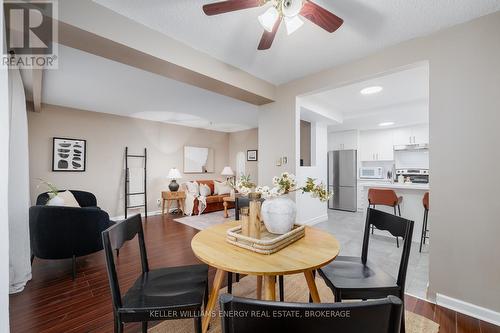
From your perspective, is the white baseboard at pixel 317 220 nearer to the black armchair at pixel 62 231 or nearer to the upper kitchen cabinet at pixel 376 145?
the upper kitchen cabinet at pixel 376 145

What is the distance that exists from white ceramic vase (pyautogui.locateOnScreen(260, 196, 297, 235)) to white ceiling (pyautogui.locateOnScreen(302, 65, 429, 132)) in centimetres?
235

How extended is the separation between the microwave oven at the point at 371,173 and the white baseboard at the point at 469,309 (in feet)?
14.5

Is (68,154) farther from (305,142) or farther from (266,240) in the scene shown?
(305,142)

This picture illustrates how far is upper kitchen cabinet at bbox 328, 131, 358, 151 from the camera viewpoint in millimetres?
6145

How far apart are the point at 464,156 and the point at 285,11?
1845 mm

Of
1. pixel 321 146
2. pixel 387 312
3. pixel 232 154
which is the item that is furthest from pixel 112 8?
pixel 232 154

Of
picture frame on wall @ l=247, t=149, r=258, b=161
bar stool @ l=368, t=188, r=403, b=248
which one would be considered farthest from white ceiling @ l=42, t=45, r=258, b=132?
bar stool @ l=368, t=188, r=403, b=248

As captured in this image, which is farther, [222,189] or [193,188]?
[222,189]

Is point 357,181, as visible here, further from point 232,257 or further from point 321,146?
point 232,257

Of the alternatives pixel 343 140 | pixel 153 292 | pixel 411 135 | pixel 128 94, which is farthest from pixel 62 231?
pixel 411 135

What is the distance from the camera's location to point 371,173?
19.6 feet

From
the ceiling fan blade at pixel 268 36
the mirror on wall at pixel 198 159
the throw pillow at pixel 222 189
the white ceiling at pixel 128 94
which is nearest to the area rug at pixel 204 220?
the throw pillow at pixel 222 189

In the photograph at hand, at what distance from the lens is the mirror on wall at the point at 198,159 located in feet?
20.6

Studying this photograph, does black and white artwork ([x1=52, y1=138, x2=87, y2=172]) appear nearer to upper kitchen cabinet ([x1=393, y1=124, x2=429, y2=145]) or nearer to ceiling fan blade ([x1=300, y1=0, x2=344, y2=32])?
ceiling fan blade ([x1=300, y1=0, x2=344, y2=32])
